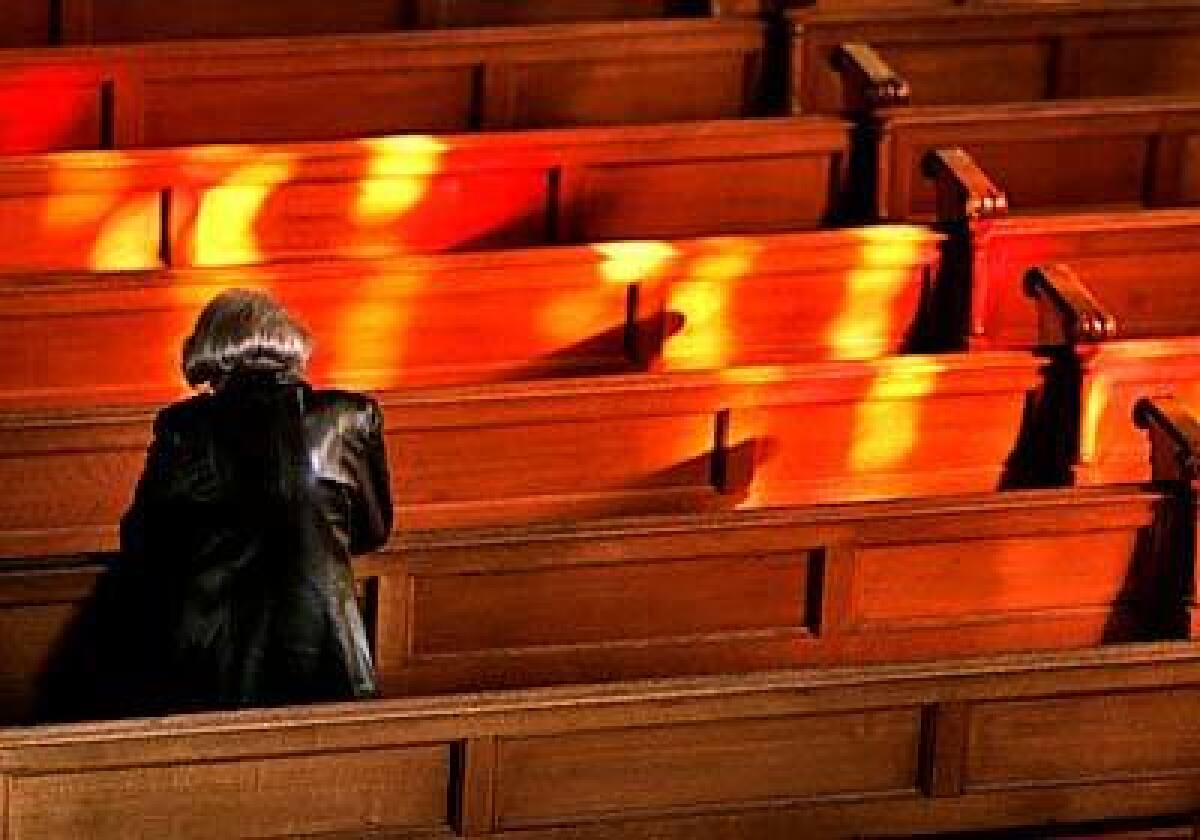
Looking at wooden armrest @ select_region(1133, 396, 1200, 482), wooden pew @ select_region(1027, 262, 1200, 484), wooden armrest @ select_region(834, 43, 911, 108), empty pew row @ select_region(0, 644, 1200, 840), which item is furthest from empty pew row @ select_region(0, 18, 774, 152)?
empty pew row @ select_region(0, 644, 1200, 840)

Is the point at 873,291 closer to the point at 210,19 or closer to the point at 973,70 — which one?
the point at 973,70

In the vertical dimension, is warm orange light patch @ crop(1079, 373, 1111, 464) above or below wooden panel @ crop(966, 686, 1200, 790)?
above

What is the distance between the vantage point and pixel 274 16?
24.2ft

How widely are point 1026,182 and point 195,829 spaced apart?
119 inches

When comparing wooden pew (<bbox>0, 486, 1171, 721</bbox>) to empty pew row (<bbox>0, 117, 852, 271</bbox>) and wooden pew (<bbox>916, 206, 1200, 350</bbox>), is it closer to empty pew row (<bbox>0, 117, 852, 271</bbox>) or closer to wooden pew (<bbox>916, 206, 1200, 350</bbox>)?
wooden pew (<bbox>916, 206, 1200, 350</bbox>)

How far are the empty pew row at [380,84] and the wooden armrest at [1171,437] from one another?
5.63ft

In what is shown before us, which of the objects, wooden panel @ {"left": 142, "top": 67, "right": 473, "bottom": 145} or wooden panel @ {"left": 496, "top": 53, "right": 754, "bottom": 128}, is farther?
wooden panel @ {"left": 496, "top": 53, "right": 754, "bottom": 128}

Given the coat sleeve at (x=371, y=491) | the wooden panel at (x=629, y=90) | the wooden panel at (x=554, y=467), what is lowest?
the wooden panel at (x=554, y=467)

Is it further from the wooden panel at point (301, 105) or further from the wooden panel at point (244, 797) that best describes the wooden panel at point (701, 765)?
the wooden panel at point (301, 105)

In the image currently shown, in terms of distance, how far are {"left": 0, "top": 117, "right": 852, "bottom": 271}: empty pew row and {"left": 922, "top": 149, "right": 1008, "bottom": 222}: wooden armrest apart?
0.83ft

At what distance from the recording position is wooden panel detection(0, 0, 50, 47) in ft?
23.8

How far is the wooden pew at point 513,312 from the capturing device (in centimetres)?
592

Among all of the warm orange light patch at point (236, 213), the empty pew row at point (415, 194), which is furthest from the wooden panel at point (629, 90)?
the warm orange light patch at point (236, 213)

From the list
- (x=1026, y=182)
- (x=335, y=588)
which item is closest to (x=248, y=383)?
(x=335, y=588)
